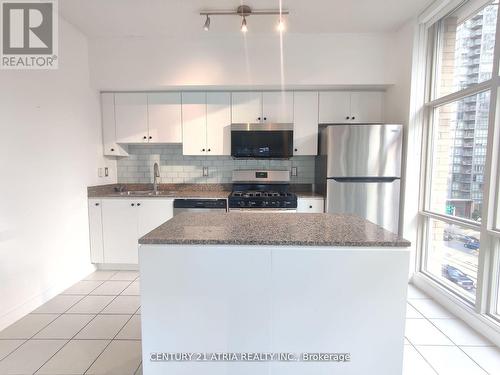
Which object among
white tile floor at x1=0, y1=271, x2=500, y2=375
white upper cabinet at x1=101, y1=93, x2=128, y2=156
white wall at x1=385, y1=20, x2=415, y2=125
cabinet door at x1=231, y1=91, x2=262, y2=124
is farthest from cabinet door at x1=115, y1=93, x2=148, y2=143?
white wall at x1=385, y1=20, x2=415, y2=125

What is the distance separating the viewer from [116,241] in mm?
3195

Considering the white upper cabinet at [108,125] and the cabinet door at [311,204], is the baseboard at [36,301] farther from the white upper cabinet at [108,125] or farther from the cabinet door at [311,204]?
the cabinet door at [311,204]

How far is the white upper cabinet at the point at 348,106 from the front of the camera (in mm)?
3277

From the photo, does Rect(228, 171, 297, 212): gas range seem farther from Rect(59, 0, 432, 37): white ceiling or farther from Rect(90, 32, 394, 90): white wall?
Rect(59, 0, 432, 37): white ceiling

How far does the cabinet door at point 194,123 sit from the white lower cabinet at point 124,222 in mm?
737

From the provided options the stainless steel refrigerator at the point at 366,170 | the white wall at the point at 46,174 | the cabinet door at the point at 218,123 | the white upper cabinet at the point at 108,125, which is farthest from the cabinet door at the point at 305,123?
the white wall at the point at 46,174

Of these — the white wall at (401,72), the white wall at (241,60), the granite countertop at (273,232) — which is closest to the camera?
the granite countertop at (273,232)

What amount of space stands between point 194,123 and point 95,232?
69.7 inches

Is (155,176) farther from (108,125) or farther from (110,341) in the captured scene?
(110,341)

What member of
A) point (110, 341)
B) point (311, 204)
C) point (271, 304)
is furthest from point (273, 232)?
point (311, 204)

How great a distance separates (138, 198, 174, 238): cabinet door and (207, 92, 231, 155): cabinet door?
2.70 feet

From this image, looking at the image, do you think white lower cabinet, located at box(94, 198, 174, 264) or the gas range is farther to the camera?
the gas range

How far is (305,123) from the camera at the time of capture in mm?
3299

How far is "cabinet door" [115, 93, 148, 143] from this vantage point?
334 cm
